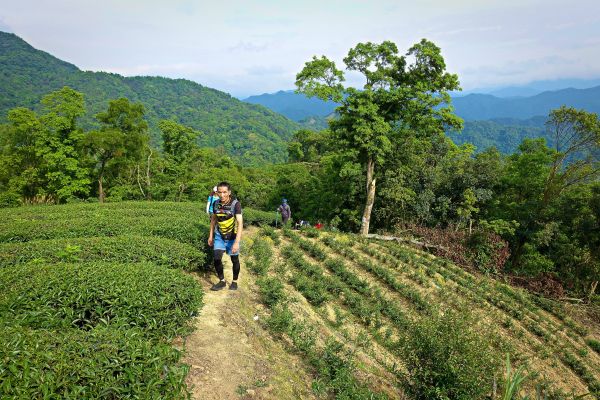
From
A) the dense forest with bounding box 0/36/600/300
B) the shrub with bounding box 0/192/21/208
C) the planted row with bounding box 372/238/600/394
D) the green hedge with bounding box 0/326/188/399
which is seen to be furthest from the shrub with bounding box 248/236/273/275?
the shrub with bounding box 0/192/21/208

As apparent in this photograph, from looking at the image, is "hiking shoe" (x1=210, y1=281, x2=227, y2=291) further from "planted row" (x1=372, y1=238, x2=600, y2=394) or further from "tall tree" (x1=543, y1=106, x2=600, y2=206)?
"tall tree" (x1=543, y1=106, x2=600, y2=206)

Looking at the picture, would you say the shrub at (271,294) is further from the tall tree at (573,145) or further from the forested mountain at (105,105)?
the forested mountain at (105,105)

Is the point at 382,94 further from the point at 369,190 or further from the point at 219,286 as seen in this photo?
the point at 219,286

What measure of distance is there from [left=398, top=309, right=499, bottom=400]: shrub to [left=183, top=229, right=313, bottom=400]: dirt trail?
1613 millimetres

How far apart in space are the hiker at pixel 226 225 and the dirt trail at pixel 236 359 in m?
0.77

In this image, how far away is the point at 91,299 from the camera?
178 inches

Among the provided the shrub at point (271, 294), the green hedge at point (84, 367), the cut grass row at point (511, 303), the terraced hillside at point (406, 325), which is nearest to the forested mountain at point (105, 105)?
the cut grass row at point (511, 303)

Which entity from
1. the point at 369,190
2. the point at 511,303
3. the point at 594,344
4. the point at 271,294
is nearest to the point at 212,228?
the point at 271,294

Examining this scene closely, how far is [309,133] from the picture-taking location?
65.6 metres

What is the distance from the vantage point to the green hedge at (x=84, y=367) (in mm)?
2824

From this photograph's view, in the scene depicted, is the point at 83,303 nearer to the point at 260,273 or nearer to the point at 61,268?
the point at 61,268

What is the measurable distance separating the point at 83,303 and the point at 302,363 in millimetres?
3350

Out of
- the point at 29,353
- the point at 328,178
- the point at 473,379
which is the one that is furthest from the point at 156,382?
the point at 328,178

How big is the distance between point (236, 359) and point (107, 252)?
337 cm
